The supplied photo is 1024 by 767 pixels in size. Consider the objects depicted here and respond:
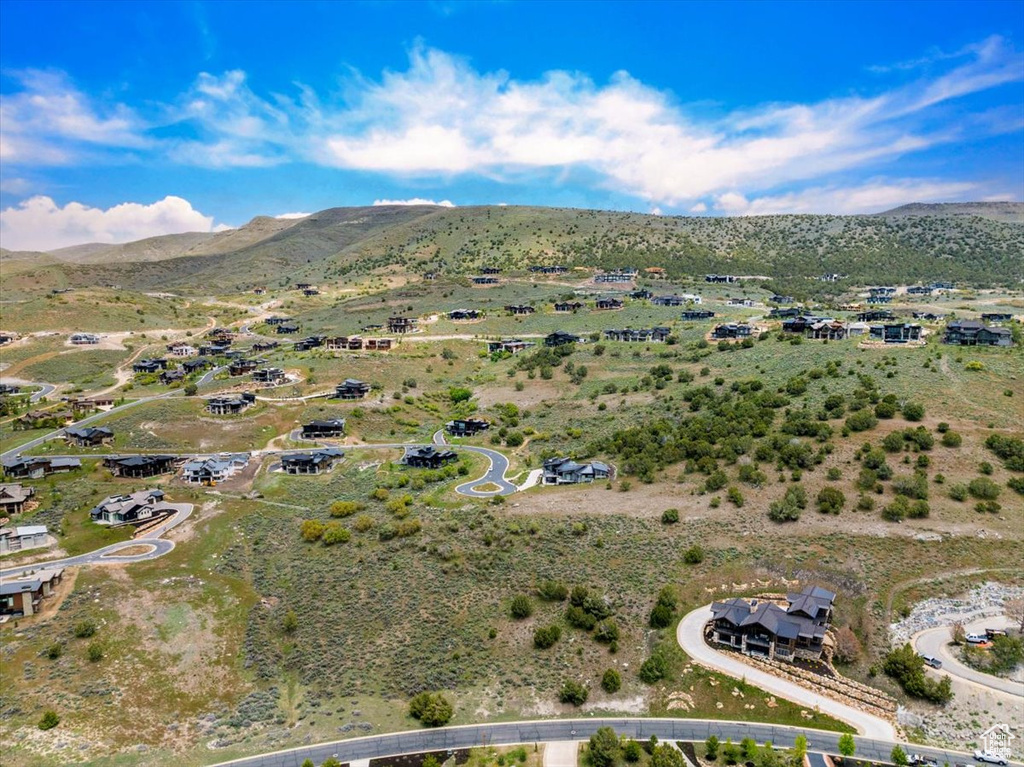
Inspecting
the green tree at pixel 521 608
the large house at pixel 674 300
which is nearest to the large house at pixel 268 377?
the green tree at pixel 521 608

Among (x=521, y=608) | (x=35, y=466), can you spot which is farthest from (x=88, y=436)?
(x=521, y=608)

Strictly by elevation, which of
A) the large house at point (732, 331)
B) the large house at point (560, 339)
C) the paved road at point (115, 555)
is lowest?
the paved road at point (115, 555)

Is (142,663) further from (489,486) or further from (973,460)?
(973,460)

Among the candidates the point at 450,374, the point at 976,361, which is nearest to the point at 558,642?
the point at 976,361

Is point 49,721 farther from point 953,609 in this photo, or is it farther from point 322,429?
point 953,609

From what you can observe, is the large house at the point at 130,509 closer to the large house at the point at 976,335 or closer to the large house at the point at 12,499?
the large house at the point at 12,499
